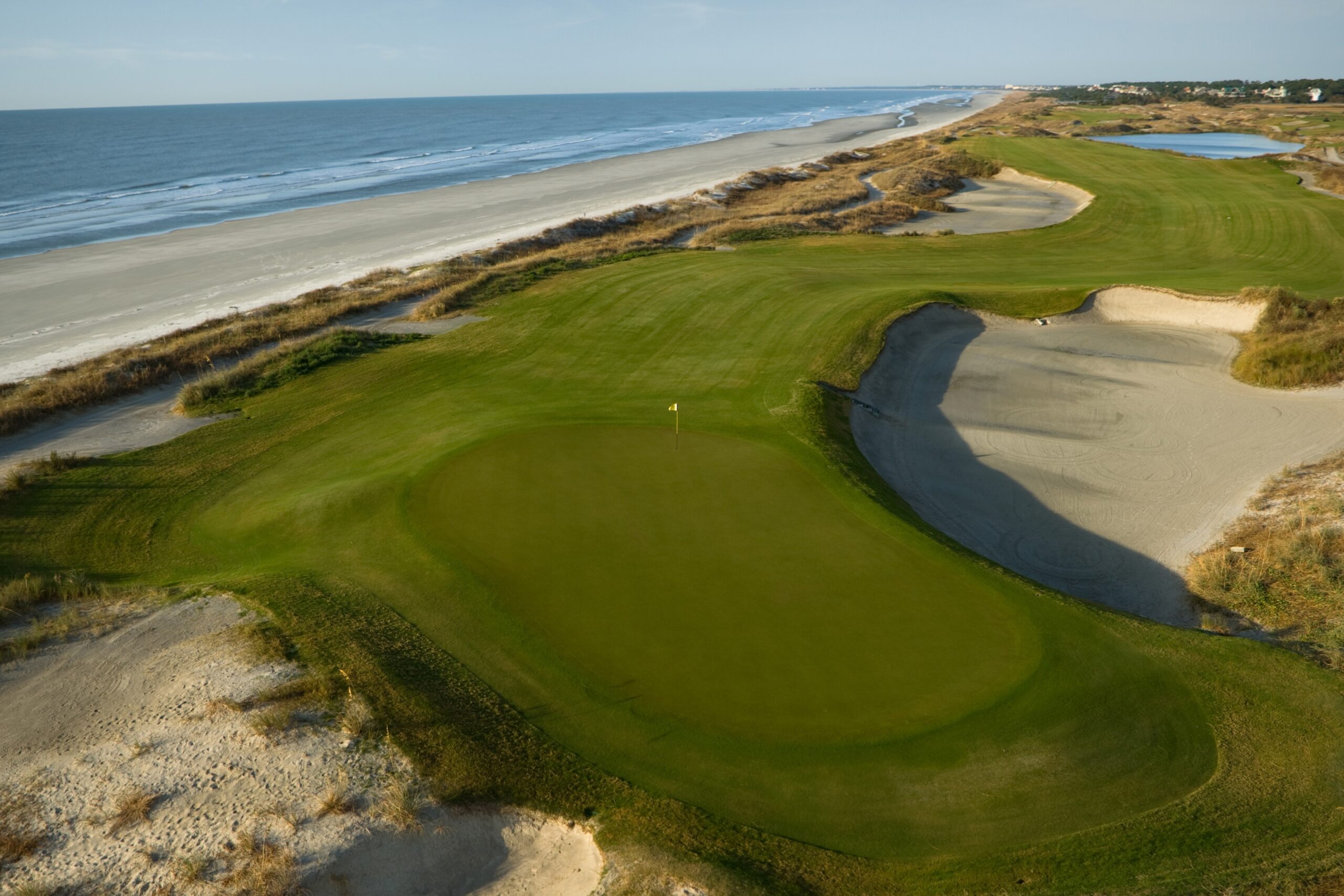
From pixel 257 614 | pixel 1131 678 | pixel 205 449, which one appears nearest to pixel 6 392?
pixel 205 449

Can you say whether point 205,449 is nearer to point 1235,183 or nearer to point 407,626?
point 407,626

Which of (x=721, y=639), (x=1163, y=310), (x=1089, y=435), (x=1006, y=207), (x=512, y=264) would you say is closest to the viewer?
(x=721, y=639)

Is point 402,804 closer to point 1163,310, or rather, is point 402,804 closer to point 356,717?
point 356,717

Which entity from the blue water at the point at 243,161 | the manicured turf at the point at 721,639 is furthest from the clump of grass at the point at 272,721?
the blue water at the point at 243,161

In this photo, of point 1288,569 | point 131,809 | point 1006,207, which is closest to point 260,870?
point 131,809

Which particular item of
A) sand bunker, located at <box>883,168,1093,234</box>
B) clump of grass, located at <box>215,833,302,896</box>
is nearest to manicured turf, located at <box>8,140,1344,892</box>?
clump of grass, located at <box>215,833,302,896</box>

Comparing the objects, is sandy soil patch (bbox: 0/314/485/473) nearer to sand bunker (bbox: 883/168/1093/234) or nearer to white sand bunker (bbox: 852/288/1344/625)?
white sand bunker (bbox: 852/288/1344/625)

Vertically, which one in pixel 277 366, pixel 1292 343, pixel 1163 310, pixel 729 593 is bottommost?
pixel 729 593

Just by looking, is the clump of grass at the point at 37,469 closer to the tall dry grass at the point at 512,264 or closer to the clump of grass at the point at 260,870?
the tall dry grass at the point at 512,264
